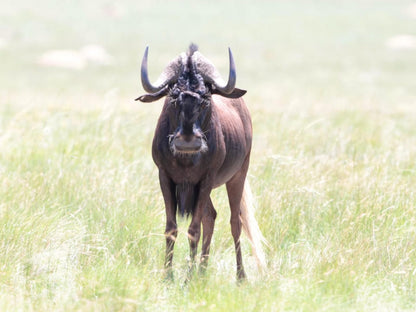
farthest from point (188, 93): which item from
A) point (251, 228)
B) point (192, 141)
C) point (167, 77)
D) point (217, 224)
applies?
point (217, 224)

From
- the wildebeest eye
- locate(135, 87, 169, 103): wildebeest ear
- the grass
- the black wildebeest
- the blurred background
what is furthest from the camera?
the blurred background

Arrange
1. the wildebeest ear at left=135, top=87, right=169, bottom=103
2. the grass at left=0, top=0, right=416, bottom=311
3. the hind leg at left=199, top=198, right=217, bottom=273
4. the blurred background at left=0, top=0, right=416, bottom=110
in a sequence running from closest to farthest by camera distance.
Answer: the grass at left=0, top=0, right=416, bottom=311 → the wildebeest ear at left=135, top=87, right=169, bottom=103 → the hind leg at left=199, top=198, right=217, bottom=273 → the blurred background at left=0, top=0, right=416, bottom=110

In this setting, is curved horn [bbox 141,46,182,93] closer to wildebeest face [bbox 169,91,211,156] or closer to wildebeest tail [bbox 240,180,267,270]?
wildebeest face [bbox 169,91,211,156]

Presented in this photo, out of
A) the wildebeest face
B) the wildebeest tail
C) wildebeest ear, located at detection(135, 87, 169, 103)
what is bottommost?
the wildebeest tail

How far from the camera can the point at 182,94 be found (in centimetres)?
552

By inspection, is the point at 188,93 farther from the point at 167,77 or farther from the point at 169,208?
the point at 169,208

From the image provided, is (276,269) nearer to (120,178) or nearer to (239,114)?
(239,114)

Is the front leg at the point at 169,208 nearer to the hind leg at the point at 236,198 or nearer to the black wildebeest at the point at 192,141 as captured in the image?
the black wildebeest at the point at 192,141

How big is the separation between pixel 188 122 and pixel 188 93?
23 cm

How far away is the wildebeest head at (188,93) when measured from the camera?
5434mm

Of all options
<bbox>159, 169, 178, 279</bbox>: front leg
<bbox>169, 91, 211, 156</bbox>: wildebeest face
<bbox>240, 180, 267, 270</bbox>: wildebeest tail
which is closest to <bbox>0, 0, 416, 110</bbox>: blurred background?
<bbox>240, 180, 267, 270</bbox>: wildebeest tail

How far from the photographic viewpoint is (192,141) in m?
5.39

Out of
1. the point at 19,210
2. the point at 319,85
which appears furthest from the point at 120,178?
the point at 319,85

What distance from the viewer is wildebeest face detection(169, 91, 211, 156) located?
5395 mm
